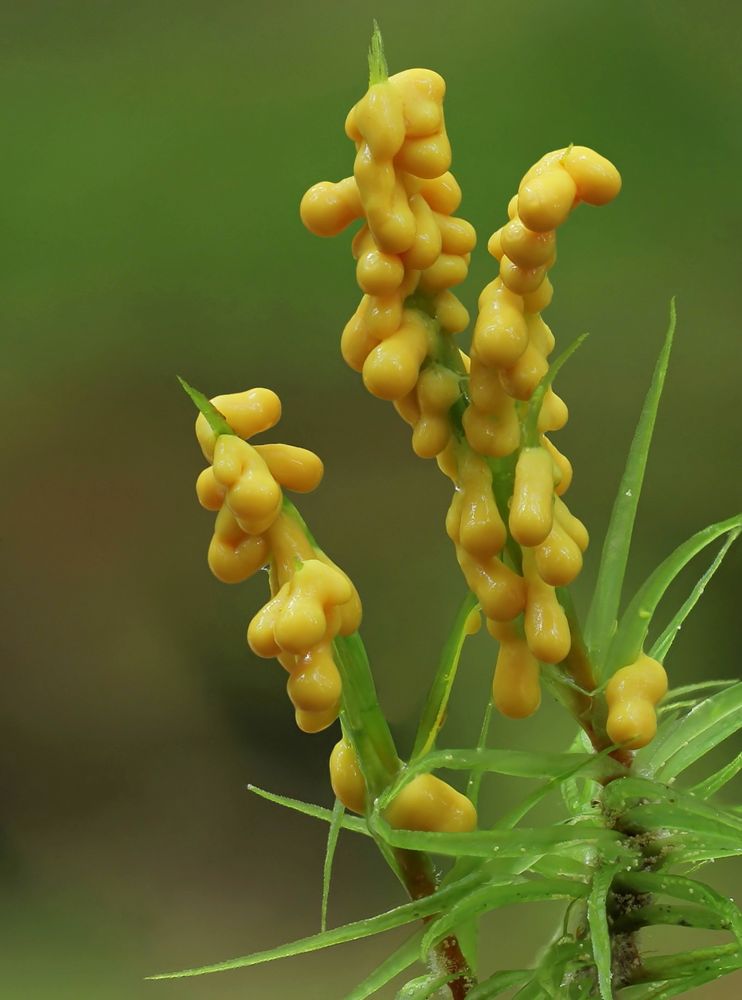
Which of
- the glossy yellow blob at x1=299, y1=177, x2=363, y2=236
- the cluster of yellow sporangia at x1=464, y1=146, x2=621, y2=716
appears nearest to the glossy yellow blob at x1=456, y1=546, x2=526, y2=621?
the cluster of yellow sporangia at x1=464, y1=146, x2=621, y2=716

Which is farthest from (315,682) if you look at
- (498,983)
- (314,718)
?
(498,983)

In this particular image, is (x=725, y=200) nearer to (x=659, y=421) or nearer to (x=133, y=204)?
(x=659, y=421)

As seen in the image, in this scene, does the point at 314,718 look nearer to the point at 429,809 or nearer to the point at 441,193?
the point at 429,809

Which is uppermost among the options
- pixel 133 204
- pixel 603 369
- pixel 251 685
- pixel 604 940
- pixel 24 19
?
pixel 24 19

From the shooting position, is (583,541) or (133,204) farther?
(133,204)

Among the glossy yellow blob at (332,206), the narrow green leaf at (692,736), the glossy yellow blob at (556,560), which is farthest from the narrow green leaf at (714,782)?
the glossy yellow blob at (332,206)

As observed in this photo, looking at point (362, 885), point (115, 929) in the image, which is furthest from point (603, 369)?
point (115, 929)
